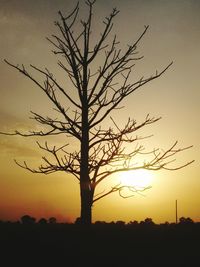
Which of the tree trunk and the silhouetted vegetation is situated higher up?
the tree trunk

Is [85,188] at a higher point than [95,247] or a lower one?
higher

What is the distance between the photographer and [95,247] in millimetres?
8562

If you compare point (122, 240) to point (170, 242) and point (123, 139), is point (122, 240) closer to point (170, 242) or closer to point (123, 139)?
point (170, 242)

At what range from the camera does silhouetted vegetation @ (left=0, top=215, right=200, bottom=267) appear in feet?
25.9

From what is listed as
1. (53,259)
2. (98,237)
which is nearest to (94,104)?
(98,237)

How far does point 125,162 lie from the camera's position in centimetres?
961

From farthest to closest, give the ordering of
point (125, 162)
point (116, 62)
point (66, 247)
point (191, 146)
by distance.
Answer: point (116, 62) → point (125, 162) → point (191, 146) → point (66, 247)

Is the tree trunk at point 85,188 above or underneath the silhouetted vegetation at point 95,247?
above

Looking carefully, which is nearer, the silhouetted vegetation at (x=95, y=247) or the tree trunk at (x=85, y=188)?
the silhouetted vegetation at (x=95, y=247)

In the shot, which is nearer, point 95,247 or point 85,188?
point 95,247

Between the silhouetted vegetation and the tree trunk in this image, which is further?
the tree trunk

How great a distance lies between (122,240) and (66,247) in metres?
1.47

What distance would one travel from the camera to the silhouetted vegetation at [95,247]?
7.91m

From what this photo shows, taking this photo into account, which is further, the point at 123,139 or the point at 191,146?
the point at 123,139
